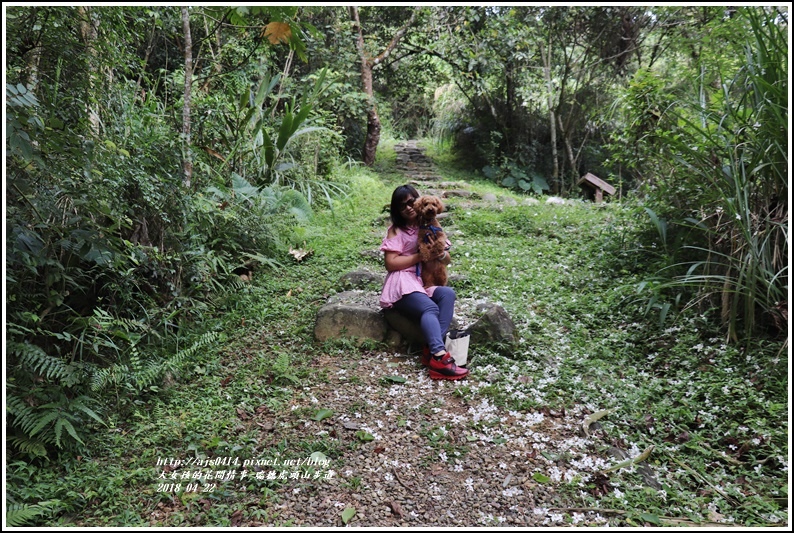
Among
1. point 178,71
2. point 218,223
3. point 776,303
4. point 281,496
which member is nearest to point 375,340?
point 281,496

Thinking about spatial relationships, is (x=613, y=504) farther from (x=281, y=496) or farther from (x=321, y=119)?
(x=321, y=119)

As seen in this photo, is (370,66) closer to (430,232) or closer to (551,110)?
(551,110)

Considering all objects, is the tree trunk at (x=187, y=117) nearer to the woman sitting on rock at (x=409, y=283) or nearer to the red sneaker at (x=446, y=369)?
the woman sitting on rock at (x=409, y=283)

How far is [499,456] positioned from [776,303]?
1773mm

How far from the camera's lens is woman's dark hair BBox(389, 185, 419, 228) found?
320 cm

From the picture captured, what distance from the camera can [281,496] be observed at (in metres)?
2.02

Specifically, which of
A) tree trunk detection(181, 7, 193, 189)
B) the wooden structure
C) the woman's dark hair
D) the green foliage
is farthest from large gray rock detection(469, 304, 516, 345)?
the green foliage

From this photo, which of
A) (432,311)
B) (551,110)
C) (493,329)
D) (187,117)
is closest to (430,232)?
(432,311)

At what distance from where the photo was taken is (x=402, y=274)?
128 inches

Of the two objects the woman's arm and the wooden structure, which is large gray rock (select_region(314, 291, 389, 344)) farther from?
the wooden structure

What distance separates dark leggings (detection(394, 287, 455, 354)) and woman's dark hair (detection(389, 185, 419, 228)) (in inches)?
18.9

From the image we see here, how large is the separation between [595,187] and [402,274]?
23.0 ft

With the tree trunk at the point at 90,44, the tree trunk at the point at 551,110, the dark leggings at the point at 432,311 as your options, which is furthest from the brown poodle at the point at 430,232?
the tree trunk at the point at 551,110

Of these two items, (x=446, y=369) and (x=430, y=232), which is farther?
(x=430, y=232)
